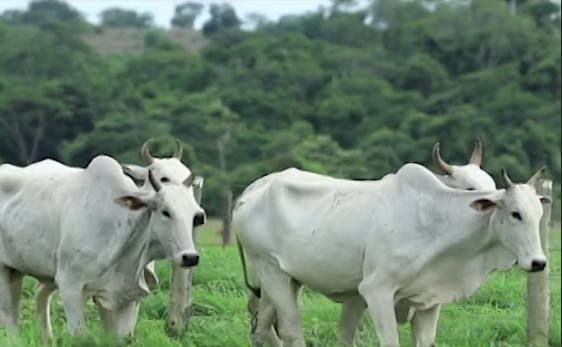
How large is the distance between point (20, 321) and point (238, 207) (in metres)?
1.45

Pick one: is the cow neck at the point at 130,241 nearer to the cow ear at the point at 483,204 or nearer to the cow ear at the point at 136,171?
the cow ear at the point at 136,171

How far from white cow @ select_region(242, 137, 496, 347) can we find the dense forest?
17.6 metres

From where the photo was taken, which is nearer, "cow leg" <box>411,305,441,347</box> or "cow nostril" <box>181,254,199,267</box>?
"cow nostril" <box>181,254,199,267</box>

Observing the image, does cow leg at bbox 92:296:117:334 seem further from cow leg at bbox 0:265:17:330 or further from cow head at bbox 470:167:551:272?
cow head at bbox 470:167:551:272

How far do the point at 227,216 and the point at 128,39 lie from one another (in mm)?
48236

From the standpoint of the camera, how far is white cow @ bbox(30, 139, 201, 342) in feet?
21.0

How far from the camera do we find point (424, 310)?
6.34 metres

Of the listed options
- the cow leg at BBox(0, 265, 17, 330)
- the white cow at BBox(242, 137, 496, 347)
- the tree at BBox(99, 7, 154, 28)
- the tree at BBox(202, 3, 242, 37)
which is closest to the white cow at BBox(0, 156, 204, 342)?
the cow leg at BBox(0, 265, 17, 330)

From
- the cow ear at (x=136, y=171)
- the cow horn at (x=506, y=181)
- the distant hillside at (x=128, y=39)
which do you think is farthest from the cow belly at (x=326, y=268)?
the distant hillside at (x=128, y=39)

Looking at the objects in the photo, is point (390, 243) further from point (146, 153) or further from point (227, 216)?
point (227, 216)

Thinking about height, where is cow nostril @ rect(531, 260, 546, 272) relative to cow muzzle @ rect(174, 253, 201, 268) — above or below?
above

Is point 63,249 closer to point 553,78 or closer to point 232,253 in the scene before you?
point 232,253

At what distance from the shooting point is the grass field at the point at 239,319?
6.63 meters

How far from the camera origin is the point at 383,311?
609 centimetres
